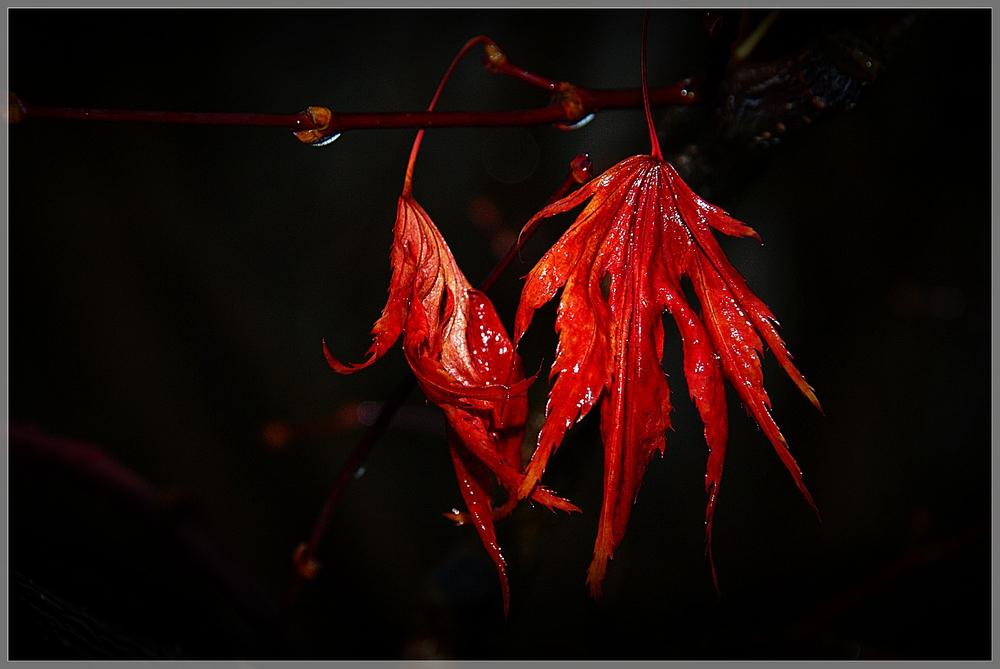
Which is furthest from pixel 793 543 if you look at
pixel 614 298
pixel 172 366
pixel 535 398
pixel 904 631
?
pixel 172 366

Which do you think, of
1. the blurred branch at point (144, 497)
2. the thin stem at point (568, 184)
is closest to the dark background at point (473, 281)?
the blurred branch at point (144, 497)

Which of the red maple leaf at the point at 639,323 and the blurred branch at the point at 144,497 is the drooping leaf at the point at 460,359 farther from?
the blurred branch at the point at 144,497

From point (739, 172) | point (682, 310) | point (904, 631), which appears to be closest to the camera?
point (682, 310)

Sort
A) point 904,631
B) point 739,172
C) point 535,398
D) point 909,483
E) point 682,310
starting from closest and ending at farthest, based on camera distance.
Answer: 1. point 682,310
2. point 739,172
3. point 535,398
4. point 904,631
5. point 909,483

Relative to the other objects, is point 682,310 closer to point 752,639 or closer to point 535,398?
point 535,398

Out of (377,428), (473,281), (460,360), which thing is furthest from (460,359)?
(473,281)

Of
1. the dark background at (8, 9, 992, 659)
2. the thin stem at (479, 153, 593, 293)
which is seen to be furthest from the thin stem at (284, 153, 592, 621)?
the dark background at (8, 9, 992, 659)
